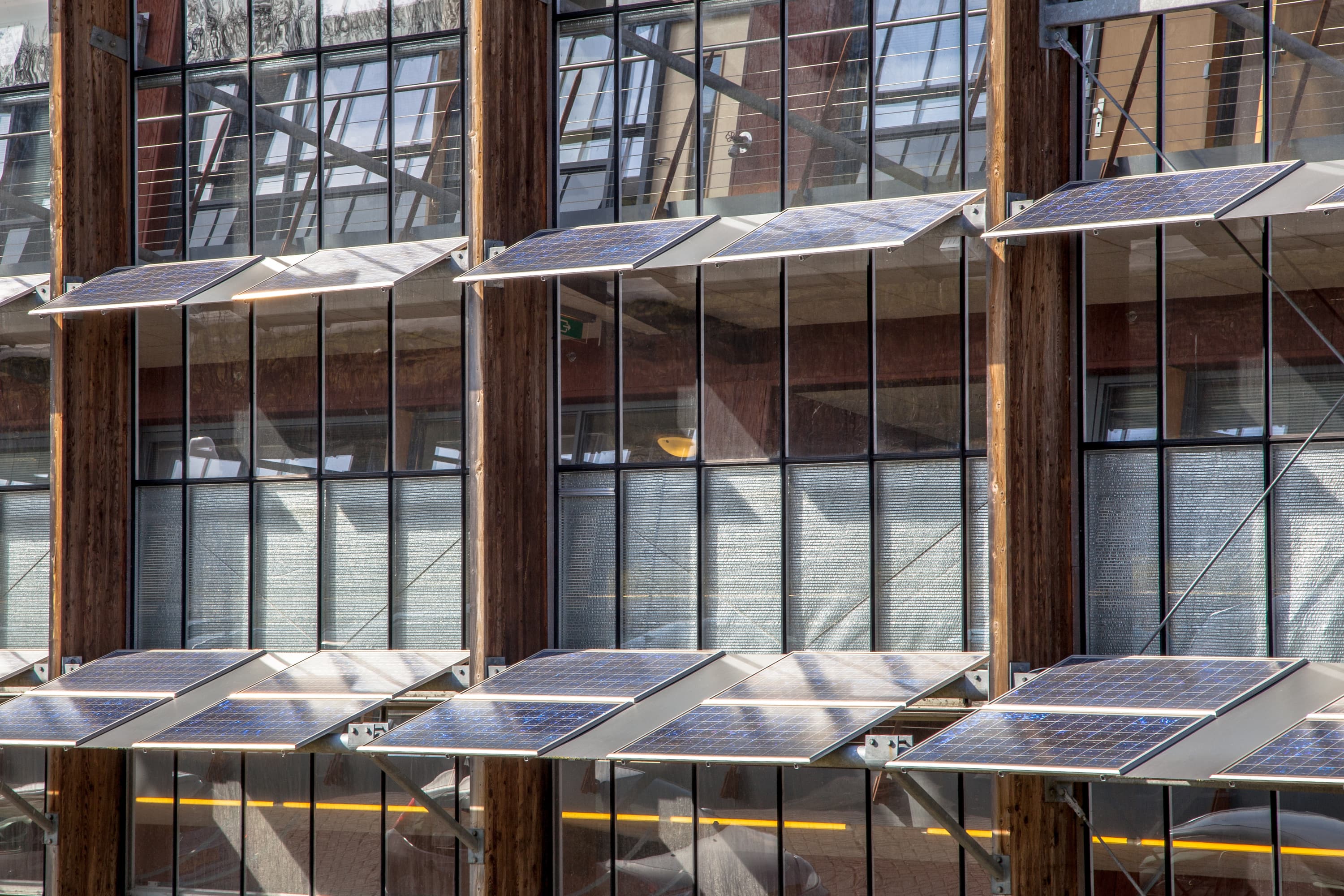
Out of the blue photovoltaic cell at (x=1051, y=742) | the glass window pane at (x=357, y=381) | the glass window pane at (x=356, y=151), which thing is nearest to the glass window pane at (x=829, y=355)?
the blue photovoltaic cell at (x=1051, y=742)

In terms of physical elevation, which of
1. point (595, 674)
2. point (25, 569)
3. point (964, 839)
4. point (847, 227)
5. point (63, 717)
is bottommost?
point (964, 839)

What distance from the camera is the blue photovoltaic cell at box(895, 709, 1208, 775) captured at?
1045 centimetres

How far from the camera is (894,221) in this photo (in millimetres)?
12844

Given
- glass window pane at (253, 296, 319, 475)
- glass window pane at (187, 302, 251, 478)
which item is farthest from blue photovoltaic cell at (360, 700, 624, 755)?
glass window pane at (187, 302, 251, 478)

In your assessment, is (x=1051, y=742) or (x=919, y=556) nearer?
(x=1051, y=742)

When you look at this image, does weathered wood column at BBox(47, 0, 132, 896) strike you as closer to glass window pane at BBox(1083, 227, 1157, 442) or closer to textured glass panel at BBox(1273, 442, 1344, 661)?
glass window pane at BBox(1083, 227, 1157, 442)

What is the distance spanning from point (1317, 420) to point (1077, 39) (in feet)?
14.1

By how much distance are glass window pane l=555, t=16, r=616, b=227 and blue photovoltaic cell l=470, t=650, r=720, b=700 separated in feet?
15.8

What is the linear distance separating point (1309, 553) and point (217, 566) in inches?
476

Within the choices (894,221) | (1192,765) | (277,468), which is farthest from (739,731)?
(277,468)

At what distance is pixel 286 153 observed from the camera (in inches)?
654

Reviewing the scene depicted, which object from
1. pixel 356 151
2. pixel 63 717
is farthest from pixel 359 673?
pixel 356 151

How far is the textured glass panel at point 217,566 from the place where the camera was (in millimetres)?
16406

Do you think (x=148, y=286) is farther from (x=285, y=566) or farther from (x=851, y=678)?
(x=851, y=678)
